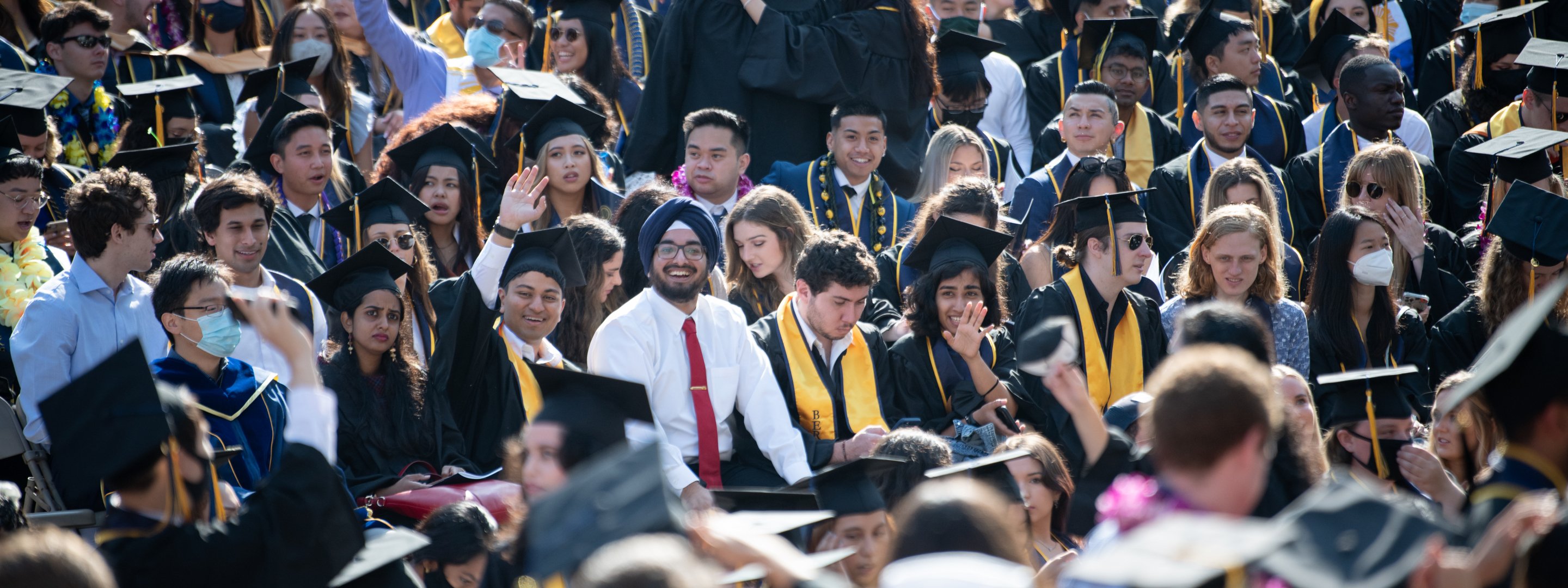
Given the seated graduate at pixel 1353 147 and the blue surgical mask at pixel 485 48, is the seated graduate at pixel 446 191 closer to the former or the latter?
the blue surgical mask at pixel 485 48

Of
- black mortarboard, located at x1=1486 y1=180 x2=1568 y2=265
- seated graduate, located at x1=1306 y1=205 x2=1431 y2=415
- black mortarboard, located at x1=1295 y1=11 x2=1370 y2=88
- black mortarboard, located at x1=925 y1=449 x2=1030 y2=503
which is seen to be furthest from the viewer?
black mortarboard, located at x1=1295 y1=11 x2=1370 y2=88

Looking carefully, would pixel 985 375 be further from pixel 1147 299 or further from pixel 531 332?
pixel 531 332

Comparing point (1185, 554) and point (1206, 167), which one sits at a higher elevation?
point (1206, 167)

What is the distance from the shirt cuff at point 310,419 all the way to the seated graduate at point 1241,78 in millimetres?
6908

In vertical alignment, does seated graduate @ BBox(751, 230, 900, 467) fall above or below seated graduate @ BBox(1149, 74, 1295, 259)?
below

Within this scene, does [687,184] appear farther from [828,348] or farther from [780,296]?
[828,348]

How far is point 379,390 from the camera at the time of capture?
544cm

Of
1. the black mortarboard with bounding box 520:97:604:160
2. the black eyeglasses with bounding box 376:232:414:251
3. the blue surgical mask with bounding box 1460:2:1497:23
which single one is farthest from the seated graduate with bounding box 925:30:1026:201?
the blue surgical mask with bounding box 1460:2:1497:23

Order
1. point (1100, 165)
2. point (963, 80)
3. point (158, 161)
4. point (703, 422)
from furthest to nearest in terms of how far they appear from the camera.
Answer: point (963, 80) → point (1100, 165) → point (158, 161) → point (703, 422)

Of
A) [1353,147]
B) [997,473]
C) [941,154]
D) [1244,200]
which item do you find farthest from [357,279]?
[1353,147]

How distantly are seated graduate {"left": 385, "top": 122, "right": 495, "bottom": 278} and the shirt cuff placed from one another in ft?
10.6

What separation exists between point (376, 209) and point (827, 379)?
232 cm

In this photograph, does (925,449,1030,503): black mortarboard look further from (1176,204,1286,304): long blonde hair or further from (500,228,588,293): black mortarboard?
(500,228,588,293): black mortarboard

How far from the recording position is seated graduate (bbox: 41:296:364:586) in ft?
10.8
